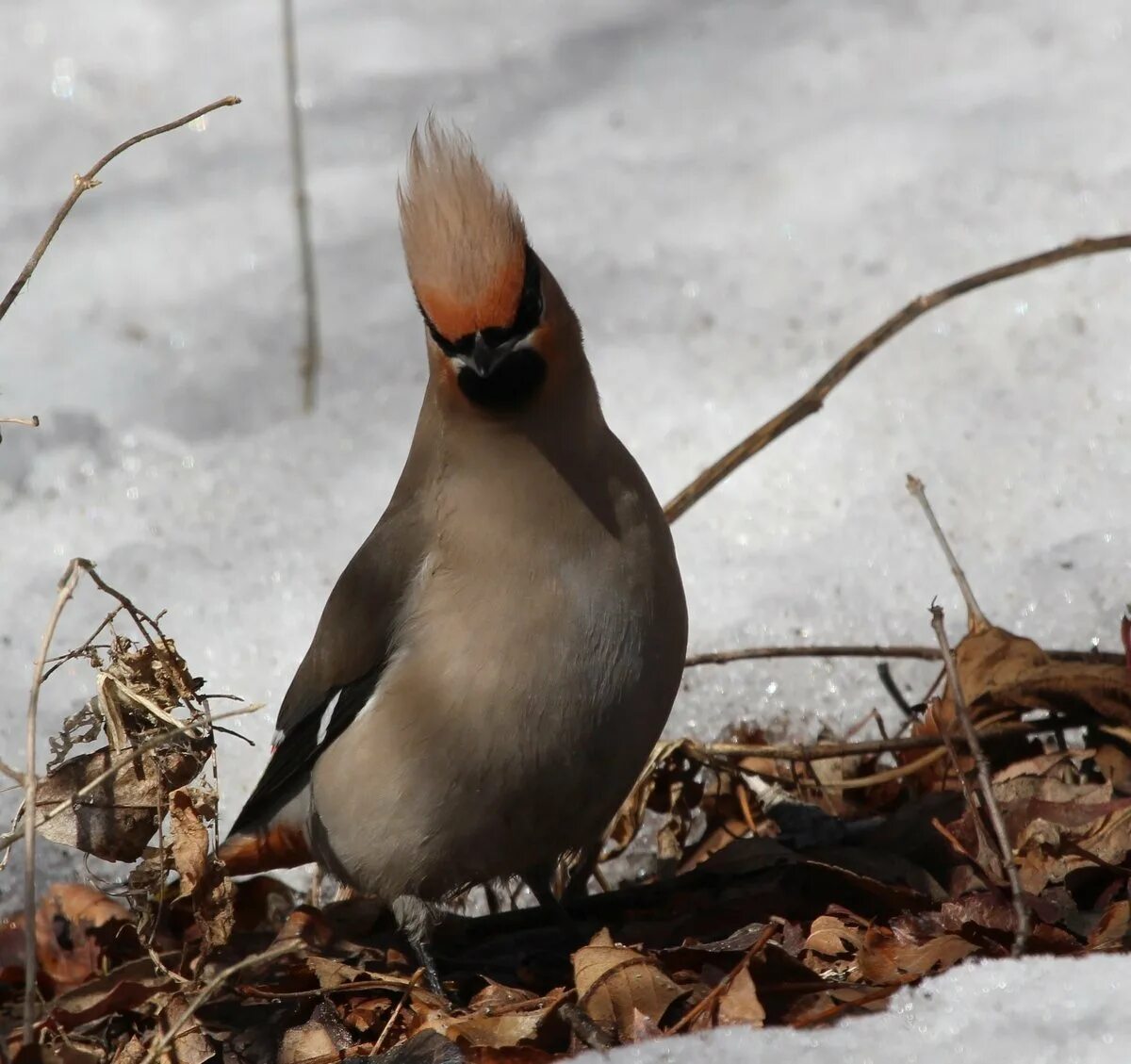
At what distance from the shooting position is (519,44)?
20.6 feet

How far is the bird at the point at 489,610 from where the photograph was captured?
3.08m

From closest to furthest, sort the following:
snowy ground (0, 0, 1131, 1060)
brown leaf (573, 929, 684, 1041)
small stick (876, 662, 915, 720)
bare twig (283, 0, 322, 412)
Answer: brown leaf (573, 929, 684, 1041)
small stick (876, 662, 915, 720)
snowy ground (0, 0, 1131, 1060)
bare twig (283, 0, 322, 412)

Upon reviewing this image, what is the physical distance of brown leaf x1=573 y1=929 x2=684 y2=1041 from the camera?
288cm

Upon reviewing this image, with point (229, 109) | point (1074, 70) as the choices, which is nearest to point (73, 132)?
point (229, 109)

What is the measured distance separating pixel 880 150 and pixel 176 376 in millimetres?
2139

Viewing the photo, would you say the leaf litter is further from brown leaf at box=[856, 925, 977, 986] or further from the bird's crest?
the bird's crest

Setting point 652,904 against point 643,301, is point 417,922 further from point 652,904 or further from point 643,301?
point 643,301

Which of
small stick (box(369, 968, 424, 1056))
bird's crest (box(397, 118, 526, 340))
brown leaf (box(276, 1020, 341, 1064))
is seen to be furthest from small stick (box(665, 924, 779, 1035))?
bird's crest (box(397, 118, 526, 340))

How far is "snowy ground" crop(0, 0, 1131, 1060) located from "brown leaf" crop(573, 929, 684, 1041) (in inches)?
42.9

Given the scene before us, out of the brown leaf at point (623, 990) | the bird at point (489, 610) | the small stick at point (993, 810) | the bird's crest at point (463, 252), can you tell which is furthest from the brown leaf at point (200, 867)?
the small stick at point (993, 810)

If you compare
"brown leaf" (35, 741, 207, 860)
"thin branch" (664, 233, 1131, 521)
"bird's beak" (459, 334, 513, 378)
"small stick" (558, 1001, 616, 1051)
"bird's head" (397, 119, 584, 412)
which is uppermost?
"bird's head" (397, 119, 584, 412)

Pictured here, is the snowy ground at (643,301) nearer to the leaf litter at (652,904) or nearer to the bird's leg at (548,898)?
the leaf litter at (652,904)

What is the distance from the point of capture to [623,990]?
2.90m

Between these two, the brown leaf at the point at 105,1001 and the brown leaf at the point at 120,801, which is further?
the brown leaf at the point at 105,1001
